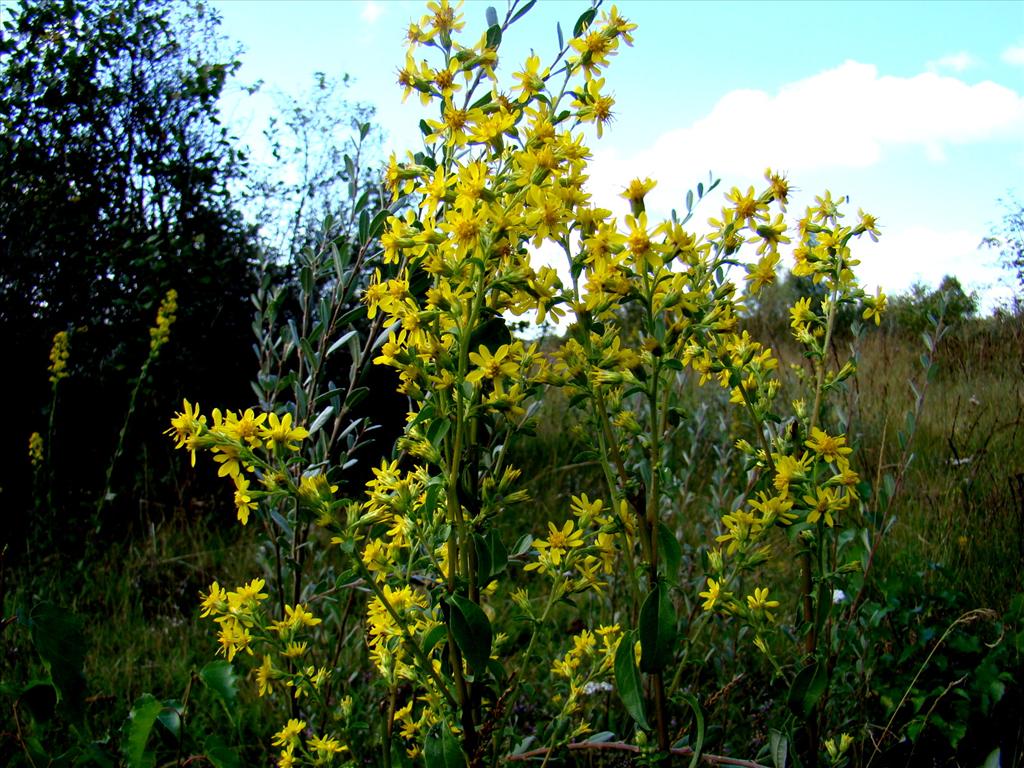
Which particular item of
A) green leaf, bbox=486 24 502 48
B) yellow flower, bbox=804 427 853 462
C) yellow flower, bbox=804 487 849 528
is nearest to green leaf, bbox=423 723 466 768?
yellow flower, bbox=804 487 849 528

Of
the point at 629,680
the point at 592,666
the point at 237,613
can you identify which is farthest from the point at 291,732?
the point at 629,680

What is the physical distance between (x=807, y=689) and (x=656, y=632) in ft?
1.37

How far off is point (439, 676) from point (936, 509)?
3.01 metres

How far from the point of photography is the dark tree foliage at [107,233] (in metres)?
4.50

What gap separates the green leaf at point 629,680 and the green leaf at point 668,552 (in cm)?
13

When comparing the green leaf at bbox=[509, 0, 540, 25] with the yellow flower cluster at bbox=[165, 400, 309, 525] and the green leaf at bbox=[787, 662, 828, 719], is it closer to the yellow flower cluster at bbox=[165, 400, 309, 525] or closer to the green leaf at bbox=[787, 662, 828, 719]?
the yellow flower cluster at bbox=[165, 400, 309, 525]

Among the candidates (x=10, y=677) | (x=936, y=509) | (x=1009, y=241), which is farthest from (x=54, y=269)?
(x=1009, y=241)

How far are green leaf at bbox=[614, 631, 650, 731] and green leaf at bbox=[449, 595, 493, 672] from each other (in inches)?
9.2

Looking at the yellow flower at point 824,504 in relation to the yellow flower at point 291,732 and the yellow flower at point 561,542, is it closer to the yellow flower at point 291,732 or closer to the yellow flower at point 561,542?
the yellow flower at point 561,542

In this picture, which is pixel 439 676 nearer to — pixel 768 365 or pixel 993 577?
pixel 768 365

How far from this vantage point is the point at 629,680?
1.25 metres

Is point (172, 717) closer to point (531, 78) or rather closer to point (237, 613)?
point (237, 613)

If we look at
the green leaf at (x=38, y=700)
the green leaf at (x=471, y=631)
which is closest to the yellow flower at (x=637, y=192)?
the green leaf at (x=471, y=631)

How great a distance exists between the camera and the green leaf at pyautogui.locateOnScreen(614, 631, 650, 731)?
48.3 inches
